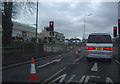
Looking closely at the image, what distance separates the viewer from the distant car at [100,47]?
11.1 metres

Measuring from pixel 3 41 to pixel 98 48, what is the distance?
33.4ft

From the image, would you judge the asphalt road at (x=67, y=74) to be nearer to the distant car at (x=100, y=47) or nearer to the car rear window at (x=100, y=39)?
the distant car at (x=100, y=47)

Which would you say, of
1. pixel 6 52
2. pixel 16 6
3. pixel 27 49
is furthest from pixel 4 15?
pixel 6 52

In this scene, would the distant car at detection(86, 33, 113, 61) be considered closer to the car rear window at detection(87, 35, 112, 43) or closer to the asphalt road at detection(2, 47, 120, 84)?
the car rear window at detection(87, 35, 112, 43)

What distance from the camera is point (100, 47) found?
11.2 metres

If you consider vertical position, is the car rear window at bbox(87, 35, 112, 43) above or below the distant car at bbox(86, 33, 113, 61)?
above

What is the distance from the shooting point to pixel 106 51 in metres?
11.0

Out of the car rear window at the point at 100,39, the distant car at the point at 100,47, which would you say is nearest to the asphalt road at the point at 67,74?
the distant car at the point at 100,47

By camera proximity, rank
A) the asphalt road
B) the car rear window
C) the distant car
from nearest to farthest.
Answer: the asphalt road → the distant car → the car rear window

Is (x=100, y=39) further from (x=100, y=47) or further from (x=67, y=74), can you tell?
(x=67, y=74)

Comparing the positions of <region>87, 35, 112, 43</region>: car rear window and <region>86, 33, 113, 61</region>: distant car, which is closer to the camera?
<region>86, 33, 113, 61</region>: distant car

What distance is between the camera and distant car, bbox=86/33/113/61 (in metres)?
11.1

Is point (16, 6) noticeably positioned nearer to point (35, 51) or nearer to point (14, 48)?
point (35, 51)

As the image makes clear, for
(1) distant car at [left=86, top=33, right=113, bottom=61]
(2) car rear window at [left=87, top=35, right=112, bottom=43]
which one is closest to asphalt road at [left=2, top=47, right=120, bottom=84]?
(1) distant car at [left=86, top=33, right=113, bottom=61]
